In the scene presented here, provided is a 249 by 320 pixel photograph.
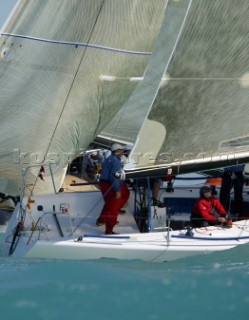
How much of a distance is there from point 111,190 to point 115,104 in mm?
2317

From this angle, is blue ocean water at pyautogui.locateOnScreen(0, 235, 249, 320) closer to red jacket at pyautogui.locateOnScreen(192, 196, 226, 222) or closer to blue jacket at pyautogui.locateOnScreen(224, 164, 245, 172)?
red jacket at pyautogui.locateOnScreen(192, 196, 226, 222)

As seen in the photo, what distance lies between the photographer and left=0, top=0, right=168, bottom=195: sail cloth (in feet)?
42.0

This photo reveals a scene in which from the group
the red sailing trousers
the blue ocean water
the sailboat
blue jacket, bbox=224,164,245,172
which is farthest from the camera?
blue jacket, bbox=224,164,245,172

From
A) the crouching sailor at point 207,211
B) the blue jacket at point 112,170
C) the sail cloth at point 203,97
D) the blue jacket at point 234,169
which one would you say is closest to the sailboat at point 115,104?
the sail cloth at point 203,97

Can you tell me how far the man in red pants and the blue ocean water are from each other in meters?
0.80

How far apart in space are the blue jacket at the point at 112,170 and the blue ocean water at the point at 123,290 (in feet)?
3.79

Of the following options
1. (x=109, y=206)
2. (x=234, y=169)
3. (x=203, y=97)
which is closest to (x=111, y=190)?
(x=109, y=206)

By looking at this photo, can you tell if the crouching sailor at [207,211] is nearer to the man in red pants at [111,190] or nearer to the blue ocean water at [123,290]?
the blue ocean water at [123,290]

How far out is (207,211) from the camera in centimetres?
1138

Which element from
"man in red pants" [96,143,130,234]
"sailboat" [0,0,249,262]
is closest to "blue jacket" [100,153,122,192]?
"man in red pants" [96,143,130,234]

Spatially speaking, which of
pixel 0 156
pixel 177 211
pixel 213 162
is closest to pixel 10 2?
pixel 0 156

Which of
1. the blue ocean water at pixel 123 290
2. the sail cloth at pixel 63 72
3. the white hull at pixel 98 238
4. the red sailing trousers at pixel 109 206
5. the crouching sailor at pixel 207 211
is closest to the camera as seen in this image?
the blue ocean water at pixel 123 290

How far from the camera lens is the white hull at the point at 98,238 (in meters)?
10.4

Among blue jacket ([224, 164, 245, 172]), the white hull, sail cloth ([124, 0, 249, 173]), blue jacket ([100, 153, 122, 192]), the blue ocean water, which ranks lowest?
the blue ocean water
